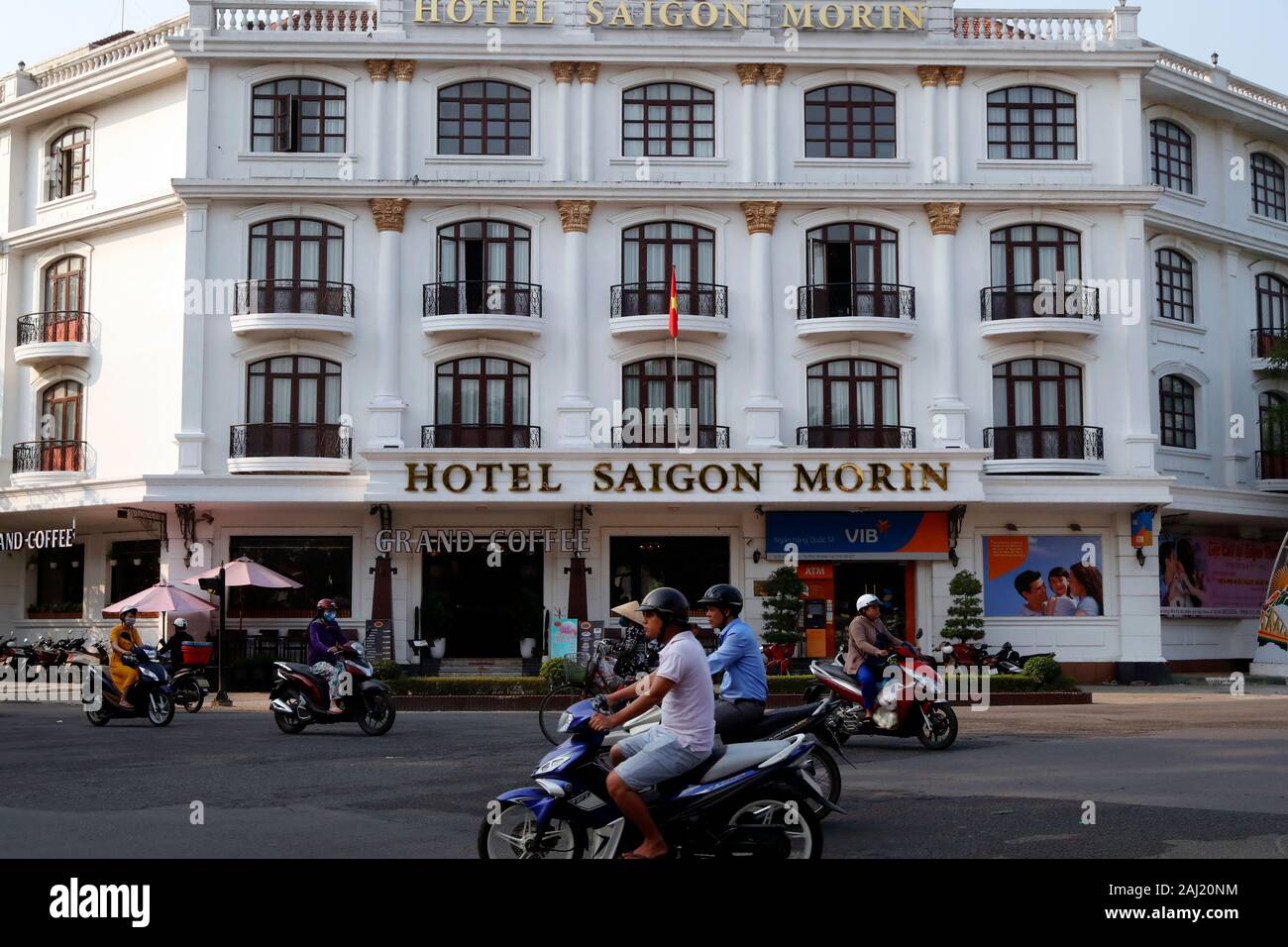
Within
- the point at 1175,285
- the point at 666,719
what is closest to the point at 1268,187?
the point at 1175,285

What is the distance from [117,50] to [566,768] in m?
29.0

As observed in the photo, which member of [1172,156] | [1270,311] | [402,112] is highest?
[402,112]

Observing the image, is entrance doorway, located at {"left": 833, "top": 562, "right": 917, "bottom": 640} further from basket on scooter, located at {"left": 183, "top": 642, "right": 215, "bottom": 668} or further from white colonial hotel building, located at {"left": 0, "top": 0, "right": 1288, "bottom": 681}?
basket on scooter, located at {"left": 183, "top": 642, "right": 215, "bottom": 668}

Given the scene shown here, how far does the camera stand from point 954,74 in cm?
3034

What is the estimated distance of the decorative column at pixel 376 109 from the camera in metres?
29.7

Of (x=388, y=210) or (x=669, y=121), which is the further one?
(x=669, y=121)

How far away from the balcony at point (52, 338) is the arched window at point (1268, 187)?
27656 mm

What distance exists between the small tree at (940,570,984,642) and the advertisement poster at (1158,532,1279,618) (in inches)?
211

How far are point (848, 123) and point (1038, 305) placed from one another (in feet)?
18.7

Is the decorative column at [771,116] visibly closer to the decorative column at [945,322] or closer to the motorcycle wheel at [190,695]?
the decorative column at [945,322]

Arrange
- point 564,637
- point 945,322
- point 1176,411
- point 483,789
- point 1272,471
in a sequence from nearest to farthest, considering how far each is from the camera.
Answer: point 483,789, point 564,637, point 945,322, point 1176,411, point 1272,471

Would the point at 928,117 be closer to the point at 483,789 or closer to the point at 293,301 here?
the point at 293,301

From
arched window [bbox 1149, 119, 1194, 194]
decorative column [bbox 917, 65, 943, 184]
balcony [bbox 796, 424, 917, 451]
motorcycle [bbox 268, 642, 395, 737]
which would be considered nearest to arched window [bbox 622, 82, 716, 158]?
decorative column [bbox 917, 65, 943, 184]
